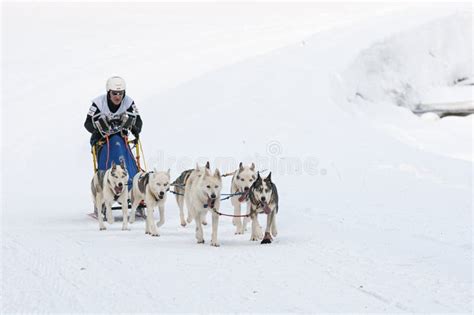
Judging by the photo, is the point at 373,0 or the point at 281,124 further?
the point at 373,0

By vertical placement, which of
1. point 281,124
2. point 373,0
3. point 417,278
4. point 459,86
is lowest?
point 417,278

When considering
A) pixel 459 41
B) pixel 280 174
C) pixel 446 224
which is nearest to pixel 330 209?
pixel 446 224

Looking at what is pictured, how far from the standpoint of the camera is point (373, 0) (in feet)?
82.1

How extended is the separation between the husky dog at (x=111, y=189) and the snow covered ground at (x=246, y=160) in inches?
11.4

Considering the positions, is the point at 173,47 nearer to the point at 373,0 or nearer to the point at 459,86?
the point at 373,0

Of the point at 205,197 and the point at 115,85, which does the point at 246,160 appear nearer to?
the point at 115,85

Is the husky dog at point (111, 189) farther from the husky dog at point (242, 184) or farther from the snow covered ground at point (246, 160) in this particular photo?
the husky dog at point (242, 184)

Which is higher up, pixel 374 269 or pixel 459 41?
pixel 459 41

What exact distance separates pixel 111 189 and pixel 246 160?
179 inches

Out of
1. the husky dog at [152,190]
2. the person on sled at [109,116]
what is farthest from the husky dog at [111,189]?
the person on sled at [109,116]

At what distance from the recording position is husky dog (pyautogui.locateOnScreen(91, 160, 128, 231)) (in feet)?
26.4

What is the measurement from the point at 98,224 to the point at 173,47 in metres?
15.0

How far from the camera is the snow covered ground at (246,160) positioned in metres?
5.13

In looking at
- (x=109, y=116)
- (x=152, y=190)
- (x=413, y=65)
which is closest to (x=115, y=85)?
(x=109, y=116)
